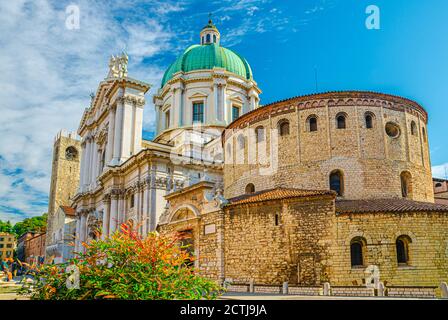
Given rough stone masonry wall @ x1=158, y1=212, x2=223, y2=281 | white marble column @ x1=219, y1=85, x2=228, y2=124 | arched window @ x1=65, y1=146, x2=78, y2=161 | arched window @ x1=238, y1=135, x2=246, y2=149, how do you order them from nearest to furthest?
rough stone masonry wall @ x1=158, y1=212, x2=223, y2=281 < arched window @ x1=238, y1=135, x2=246, y2=149 < white marble column @ x1=219, y1=85, x2=228, y2=124 < arched window @ x1=65, y1=146, x2=78, y2=161

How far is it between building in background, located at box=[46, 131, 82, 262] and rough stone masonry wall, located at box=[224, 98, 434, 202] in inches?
2127

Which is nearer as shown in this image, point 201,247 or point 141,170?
point 201,247

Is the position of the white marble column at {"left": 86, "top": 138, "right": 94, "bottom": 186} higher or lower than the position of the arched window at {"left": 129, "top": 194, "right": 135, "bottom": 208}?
higher

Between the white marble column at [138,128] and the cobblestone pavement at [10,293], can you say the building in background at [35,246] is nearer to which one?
the white marble column at [138,128]

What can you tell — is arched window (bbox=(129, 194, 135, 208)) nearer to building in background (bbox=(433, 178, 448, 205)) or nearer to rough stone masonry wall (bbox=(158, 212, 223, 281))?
rough stone masonry wall (bbox=(158, 212, 223, 281))

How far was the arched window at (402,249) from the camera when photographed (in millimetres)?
20719

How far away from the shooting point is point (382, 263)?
2033 centimetres

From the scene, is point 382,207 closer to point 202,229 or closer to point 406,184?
point 406,184

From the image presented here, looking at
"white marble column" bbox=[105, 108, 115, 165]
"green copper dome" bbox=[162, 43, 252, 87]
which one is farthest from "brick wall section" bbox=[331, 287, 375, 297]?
"green copper dome" bbox=[162, 43, 252, 87]

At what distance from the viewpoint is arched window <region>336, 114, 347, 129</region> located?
27172 millimetres

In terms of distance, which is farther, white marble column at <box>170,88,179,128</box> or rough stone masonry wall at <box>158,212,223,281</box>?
white marble column at <box>170,88,179,128</box>
